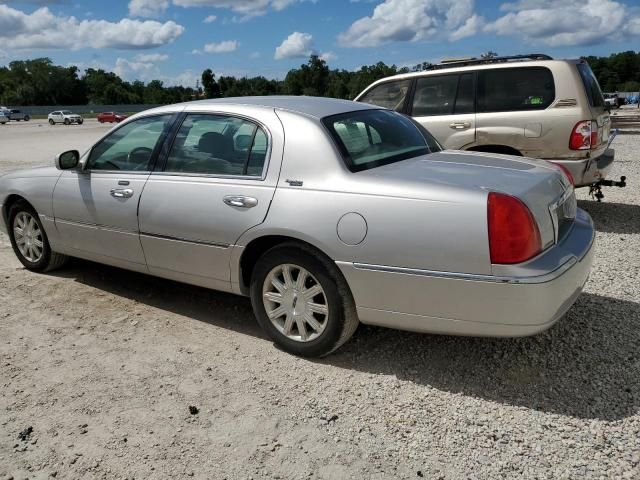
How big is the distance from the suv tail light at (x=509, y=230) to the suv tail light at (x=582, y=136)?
13.1 ft

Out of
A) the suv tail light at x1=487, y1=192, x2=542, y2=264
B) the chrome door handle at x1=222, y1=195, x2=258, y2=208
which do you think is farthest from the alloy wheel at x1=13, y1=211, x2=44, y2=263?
the suv tail light at x1=487, y1=192, x2=542, y2=264

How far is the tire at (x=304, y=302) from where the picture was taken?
3.44 m

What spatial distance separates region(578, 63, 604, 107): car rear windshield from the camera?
6.68 metres

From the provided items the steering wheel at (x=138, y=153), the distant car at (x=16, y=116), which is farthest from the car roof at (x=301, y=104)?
the distant car at (x=16, y=116)

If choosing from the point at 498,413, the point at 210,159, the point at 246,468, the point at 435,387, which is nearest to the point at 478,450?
the point at 498,413

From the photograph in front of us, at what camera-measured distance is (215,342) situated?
160 inches

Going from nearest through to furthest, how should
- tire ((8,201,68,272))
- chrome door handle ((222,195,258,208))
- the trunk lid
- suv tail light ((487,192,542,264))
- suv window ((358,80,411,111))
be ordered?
suv tail light ((487,192,542,264)), the trunk lid, chrome door handle ((222,195,258,208)), tire ((8,201,68,272)), suv window ((358,80,411,111))

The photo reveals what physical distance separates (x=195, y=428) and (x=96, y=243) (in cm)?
227

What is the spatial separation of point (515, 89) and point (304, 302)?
466 cm

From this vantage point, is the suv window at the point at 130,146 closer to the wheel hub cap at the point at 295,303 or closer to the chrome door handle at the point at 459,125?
the wheel hub cap at the point at 295,303

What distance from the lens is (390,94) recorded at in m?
8.04

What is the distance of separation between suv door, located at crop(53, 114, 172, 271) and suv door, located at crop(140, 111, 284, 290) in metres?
0.17

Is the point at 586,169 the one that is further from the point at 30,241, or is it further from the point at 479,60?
the point at 30,241

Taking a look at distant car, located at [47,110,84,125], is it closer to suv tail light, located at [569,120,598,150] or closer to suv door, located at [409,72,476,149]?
suv door, located at [409,72,476,149]
